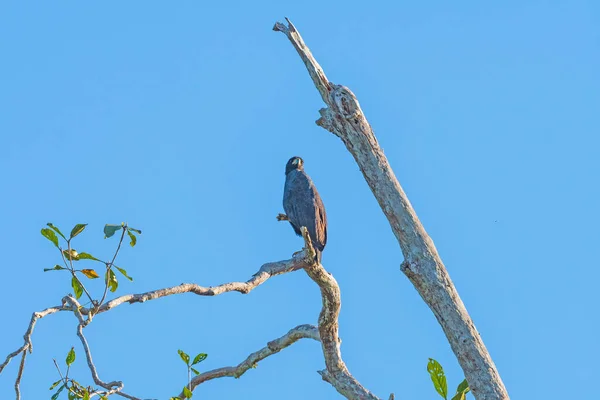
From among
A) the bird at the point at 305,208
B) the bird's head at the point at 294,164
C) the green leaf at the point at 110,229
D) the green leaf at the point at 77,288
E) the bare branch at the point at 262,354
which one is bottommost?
the green leaf at the point at 77,288

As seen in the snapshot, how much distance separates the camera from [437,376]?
614 cm

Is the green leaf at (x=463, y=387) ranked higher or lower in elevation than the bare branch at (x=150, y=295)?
lower

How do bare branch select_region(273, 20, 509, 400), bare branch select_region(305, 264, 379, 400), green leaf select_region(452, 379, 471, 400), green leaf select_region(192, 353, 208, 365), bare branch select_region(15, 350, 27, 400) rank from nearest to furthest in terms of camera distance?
bare branch select_region(15, 350, 27, 400) < bare branch select_region(273, 20, 509, 400) < green leaf select_region(452, 379, 471, 400) < green leaf select_region(192, 353, 208, 365) < bare branch select_region(305, 264, 379, 400)

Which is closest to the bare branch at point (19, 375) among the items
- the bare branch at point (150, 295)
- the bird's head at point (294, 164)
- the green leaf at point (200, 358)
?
the bare branch at point (150, 295)

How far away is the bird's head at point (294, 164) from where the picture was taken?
12.1 m

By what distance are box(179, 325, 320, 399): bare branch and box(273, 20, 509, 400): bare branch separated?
4.32 ft

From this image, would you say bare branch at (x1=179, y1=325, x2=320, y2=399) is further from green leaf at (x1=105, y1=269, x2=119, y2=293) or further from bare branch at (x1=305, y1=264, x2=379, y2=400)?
green leaf at (x1=105, y1=269, x2=119, y2=293)

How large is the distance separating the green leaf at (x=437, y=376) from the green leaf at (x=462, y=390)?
209 millimetres

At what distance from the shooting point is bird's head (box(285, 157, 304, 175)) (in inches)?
478

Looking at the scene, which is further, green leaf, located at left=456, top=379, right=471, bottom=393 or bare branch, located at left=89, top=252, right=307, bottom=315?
green leaf, located at left=456, top=379, right=471, bottom=393

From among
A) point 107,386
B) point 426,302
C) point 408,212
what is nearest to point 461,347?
point 426,302

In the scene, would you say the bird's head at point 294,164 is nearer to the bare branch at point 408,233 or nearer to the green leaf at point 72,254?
the bare branch at point 408,233

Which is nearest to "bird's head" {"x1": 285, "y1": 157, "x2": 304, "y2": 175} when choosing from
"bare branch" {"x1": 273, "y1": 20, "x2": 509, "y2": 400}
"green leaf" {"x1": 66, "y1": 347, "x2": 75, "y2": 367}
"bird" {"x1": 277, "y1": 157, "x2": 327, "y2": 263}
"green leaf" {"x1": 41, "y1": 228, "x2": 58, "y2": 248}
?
"bird" {"x1": 277, "y1": 157, "x2": 327, "y2": 263}

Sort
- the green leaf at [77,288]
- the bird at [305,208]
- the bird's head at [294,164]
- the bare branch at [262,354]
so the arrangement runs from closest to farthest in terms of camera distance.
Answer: the green leaf at [77,288] < the bare branch at [262,354] < the bird at [305,208] < the bird's head at [294,164]
